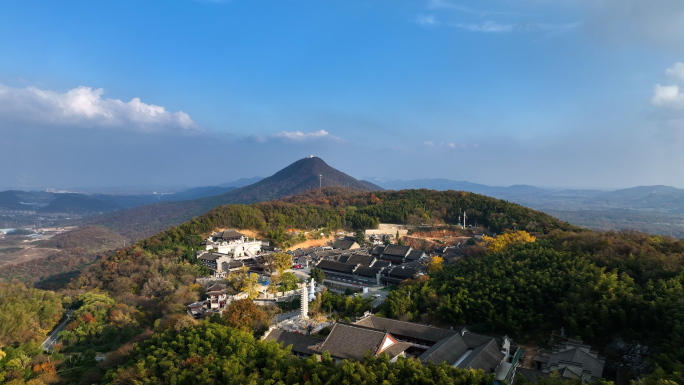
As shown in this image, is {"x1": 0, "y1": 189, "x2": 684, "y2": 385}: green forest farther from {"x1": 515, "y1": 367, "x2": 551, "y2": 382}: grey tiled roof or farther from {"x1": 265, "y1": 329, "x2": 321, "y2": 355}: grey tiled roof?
{"x1": 515, "y1": 367, "x2": 551, "y2": 382}: grey tiled roof

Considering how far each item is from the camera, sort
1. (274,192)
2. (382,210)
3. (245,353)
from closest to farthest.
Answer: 1. (245,353)
2. (382,210)
3. (274,192)

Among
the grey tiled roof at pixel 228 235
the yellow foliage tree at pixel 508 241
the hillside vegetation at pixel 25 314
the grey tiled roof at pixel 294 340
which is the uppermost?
the yellow foliage tree at pixel 508 241

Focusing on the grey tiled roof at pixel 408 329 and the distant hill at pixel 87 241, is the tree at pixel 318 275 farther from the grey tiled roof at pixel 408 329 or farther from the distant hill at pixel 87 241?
the distant hill at pixel 87 241

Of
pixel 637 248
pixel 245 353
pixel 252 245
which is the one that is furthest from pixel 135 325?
pixel 637 248

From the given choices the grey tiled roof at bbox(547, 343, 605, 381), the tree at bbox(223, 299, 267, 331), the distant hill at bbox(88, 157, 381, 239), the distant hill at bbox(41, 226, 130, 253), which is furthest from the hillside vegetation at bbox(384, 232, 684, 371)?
the distant hill at bbox(88, 157, 381, 239)

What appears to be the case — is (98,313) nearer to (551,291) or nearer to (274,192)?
(551,291)

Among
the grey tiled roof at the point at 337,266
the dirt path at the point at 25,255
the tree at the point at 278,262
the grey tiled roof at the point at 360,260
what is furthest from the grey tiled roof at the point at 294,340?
the dirt path at the point at 25,255
